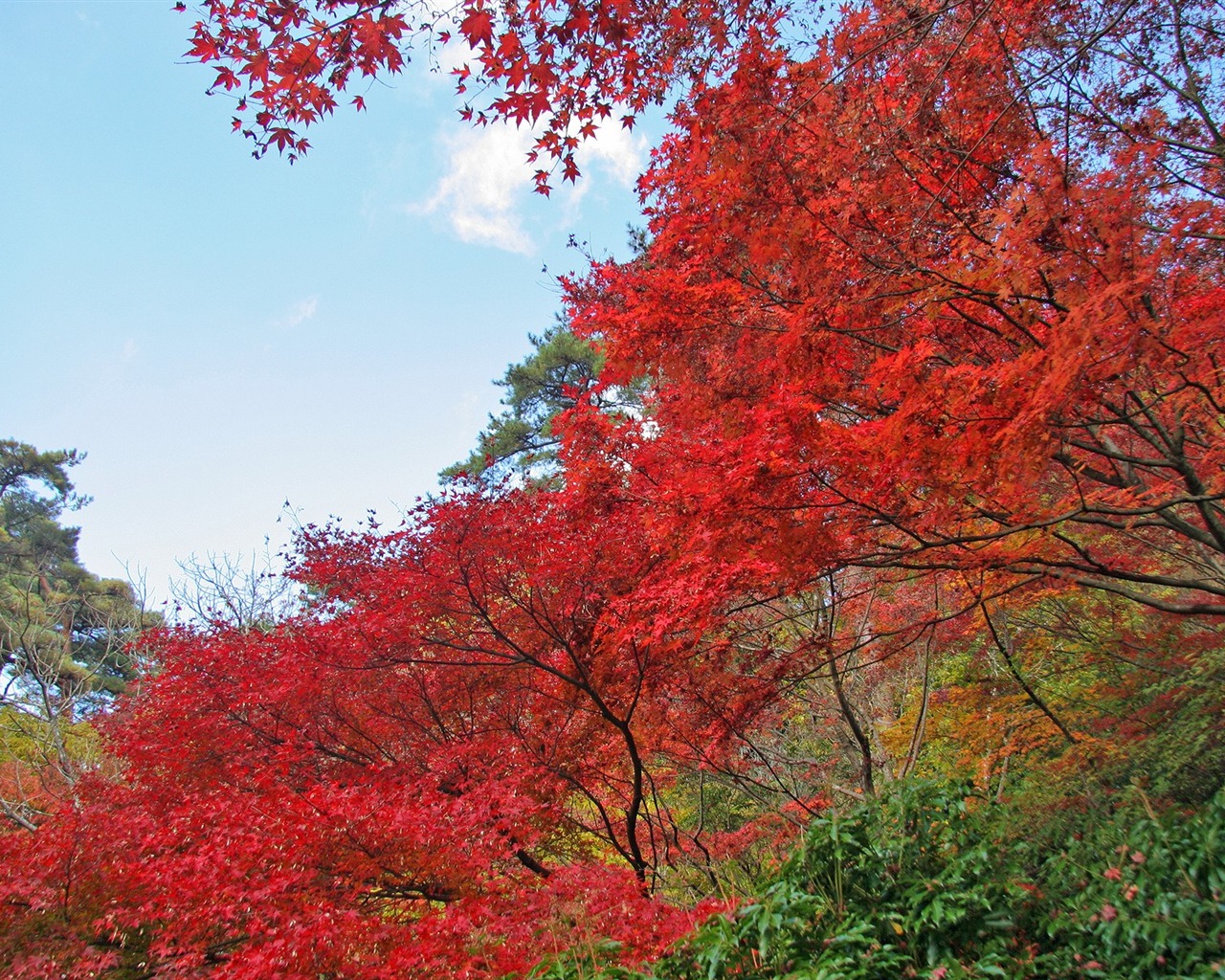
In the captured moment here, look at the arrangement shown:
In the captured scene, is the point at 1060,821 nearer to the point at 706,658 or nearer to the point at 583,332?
the point at 706,658

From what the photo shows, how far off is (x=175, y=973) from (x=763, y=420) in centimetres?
396

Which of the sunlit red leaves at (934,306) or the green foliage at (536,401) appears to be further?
the green foliage at (536,401)

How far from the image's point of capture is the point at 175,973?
3.25 meters

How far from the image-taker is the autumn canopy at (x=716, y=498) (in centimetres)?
311

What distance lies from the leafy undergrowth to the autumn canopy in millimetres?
547

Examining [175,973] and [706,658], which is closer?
[175,973]

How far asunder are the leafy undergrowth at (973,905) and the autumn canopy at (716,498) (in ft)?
1.79

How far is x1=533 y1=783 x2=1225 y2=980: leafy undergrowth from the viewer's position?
9.68 feet

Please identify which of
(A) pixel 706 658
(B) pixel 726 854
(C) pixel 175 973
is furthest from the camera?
(B) pixel 726 854

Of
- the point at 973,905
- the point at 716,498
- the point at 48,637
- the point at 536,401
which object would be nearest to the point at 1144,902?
the point at 973,905

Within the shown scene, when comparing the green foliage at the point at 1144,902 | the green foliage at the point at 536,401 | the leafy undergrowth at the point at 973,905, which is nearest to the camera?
the green foliage at the point at 1144,902

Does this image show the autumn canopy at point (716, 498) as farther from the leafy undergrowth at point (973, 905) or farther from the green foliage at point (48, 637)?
the green foliage at point (48, 637)

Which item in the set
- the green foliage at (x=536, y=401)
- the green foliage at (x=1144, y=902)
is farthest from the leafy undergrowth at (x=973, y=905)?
the green foliage at (x=536, y=401)

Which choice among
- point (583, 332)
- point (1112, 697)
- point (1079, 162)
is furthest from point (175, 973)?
point (1112, 697)
